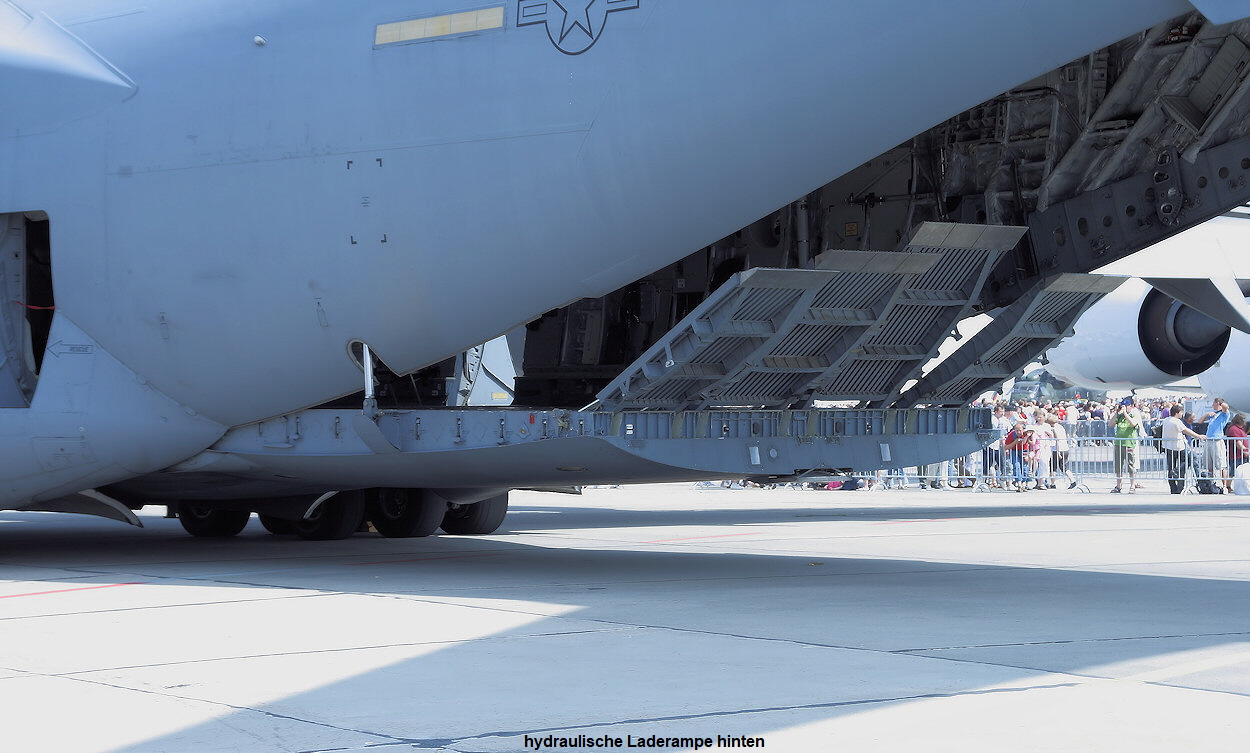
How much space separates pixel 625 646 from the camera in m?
7.07

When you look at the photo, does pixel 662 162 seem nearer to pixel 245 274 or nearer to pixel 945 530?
pixel 245 274

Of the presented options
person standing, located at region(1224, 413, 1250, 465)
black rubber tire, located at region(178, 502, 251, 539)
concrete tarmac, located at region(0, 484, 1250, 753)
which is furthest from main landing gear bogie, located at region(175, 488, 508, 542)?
person standing, located at region(1224, 413, 1250, 465)

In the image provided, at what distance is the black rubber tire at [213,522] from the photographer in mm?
15227

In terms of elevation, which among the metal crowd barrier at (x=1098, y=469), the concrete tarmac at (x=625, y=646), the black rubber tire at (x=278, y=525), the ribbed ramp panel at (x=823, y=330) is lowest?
the concrete tarmac at (x=625, y=646)

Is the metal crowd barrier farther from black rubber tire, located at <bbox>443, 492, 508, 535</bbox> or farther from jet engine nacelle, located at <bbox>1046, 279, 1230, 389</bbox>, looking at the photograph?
black rubber tire, located at <bbox>443, 492, 508, 535</bbox>

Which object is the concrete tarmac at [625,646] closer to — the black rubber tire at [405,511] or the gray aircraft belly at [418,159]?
the black rubber tire at [405,511]

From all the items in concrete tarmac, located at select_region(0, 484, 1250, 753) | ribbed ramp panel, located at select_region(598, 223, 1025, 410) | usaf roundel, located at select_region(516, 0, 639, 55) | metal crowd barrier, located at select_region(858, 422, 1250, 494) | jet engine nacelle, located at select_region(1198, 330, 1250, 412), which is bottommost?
concrete tarmac, located at select_region(0, 484, 1250, 753)

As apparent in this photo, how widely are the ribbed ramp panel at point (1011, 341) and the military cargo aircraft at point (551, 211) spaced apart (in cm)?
3

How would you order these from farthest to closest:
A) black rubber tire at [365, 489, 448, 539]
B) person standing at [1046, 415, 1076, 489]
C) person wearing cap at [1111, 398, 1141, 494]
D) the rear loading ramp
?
person standing at [1046, 415, 1076, 489] < person wearing cap at [1111, 398, 1141, 494] < black rubber tire at [365, 489, 448, 539] < the rear loading ramp

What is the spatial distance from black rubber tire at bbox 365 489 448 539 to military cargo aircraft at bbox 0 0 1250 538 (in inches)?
112

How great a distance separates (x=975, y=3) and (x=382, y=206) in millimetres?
4266

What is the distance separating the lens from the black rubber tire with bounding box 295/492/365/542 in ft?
47.1

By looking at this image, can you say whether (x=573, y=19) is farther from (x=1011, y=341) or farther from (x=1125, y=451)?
(x=1125, y=451)

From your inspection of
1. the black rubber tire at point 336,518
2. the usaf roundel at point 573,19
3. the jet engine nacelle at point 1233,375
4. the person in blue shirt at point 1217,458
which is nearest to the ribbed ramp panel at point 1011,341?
the usaf roundel at point 573,19
